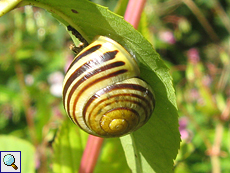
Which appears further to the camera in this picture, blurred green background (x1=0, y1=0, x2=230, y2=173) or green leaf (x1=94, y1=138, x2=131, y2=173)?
blurred green background (x1=0, y1=0, x2=230, y2=173)

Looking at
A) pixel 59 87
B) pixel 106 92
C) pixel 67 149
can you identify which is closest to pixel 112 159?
pixel 67 149

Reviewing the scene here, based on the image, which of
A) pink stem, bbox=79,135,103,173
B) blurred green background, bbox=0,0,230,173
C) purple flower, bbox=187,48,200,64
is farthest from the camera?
purple flower, bbox=187,48,200,64

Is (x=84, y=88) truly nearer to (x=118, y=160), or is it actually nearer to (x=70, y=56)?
(x=118, y=160)

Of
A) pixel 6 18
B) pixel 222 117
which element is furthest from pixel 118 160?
pixel 6 18

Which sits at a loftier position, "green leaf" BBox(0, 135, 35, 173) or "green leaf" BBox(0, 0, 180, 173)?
"green leaf" BBox(0, 0, 180, 173)

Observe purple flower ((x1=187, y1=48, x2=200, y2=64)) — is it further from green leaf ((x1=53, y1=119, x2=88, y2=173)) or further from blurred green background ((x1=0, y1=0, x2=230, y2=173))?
green leaf ((x1=53, y1=119, x2=88, y2=173))

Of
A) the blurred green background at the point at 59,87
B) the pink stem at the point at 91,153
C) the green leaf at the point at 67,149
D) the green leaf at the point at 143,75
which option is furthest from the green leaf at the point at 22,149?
the green leaf at the point at 143,75

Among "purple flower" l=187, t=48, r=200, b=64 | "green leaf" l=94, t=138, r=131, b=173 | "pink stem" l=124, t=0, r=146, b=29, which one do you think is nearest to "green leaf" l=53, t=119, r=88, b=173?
"green leaf" l=94, t=138, r=131, b=173

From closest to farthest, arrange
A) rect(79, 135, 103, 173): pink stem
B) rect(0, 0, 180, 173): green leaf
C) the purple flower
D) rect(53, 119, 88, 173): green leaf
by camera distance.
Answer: rect(0, 0, 180, 173): green leaf
rect(79, 135, 103, 173): pink stem
rect(53, 119, 88, 173): green leaf
the purple flower
